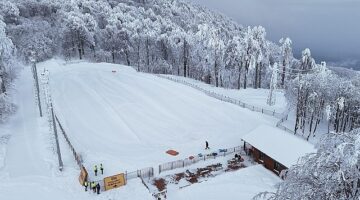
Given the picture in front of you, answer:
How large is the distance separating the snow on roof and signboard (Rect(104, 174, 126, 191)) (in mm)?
15678

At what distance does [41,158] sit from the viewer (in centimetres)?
3547

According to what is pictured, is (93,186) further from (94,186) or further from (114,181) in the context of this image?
(114,181)

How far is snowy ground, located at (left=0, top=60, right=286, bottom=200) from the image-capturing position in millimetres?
31344

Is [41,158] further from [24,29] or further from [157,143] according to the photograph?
[24,29]

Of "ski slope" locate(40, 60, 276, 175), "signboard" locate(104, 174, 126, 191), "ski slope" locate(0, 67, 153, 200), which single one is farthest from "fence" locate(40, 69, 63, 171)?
"signboard" locate(104, 174, 126, 191)

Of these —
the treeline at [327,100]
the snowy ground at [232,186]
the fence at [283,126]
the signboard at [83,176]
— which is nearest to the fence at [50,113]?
the signboard at [83,176]

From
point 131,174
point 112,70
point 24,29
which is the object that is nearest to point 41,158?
point 131,174

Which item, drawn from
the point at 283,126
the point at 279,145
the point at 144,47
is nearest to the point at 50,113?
the point at 279,145

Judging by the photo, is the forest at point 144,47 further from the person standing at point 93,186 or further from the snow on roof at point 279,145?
the person standing at point 93,186

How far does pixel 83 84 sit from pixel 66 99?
851cm

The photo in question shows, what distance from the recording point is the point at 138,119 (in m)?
48.4

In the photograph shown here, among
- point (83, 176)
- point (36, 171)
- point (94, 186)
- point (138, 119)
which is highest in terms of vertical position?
point (138, 119)

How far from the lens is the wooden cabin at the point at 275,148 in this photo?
33.4m

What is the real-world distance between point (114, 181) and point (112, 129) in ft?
47.9
